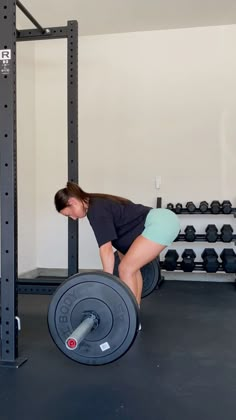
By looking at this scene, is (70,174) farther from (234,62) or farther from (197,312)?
(234,62)

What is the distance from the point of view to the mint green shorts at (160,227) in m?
2.05

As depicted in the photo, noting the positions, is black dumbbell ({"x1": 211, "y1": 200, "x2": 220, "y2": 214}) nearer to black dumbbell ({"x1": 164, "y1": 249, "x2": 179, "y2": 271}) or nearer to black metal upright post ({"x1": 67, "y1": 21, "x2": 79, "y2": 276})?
black dumbbell ({"x1": 164, "y1": 249, "x2": 179, "y2": 271})

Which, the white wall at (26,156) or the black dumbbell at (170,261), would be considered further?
the white wall at (26,156)

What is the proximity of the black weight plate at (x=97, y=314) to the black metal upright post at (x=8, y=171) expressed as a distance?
63 centimetres

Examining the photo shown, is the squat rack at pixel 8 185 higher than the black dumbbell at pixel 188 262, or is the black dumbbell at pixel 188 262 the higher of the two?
the squat rack at pixel 8 185

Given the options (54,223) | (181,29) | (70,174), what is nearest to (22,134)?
(54,223)

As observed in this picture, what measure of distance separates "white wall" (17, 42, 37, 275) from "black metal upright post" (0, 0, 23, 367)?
84.7 inches

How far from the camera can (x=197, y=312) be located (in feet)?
9.73

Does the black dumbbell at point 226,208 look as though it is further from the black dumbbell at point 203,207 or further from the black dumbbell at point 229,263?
the black dumbbell at point 229,263

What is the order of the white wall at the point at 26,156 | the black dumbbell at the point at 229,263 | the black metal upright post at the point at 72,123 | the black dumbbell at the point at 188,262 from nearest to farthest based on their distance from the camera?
1. the black metal upright post at the point at 72,123
2. the black dumbbell at the point at 229,263
3. the black dumbbell at the point at 188,262
4. the white wall at the point at 26,156

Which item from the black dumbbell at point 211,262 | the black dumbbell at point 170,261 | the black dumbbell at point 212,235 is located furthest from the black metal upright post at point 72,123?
the black dumbbell at point 212,235

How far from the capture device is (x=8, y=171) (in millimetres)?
1918

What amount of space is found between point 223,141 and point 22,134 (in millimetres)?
2114

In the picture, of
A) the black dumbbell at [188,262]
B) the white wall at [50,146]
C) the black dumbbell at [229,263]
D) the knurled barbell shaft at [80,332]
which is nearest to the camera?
the knurled barbell shaft at [80,332]
